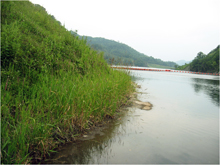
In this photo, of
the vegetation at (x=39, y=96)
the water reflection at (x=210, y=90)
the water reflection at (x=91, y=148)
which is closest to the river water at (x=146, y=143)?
the water reflection at (x=91, y=148)

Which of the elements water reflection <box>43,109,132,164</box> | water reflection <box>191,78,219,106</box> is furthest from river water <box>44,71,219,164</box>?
water reflection <box>191,78,219,106</box>

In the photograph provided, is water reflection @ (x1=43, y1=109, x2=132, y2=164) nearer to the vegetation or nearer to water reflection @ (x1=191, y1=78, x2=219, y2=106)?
the vegetation

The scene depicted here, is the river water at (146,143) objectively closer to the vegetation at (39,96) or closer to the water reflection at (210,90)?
the vegetation at (39,96)

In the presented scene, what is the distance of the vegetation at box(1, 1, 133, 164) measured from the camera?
9.48 feet

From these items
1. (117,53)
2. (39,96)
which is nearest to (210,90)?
(39,96)

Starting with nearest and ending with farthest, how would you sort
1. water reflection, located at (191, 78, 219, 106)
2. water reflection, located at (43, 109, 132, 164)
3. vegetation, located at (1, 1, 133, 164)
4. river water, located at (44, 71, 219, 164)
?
vegetation, located at (1, 1, 133, 164), water reflection, located at (43, 109, 132, 164), river water, located at (44, 71, 219, 164), water reflection, located at (191, 78, 219, 106)

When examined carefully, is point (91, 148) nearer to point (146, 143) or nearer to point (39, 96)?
point (146, 143)

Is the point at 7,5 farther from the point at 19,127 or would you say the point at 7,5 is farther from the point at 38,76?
the point at 19,127

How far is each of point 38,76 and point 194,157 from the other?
4.88m

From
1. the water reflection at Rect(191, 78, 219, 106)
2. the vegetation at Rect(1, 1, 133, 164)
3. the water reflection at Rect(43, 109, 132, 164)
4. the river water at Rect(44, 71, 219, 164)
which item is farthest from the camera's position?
the water reflection at Rect(191, 78, 219, 106)

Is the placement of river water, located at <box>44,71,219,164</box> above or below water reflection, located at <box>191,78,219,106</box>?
below

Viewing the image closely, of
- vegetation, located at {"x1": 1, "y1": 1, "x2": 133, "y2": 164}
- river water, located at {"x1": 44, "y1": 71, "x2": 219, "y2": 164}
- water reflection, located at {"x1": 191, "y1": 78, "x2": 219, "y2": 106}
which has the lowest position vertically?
river water, located at {"x1": 44, "y1": 71, "x2": 219, "y2": 164}

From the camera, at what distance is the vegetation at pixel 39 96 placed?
2889mm

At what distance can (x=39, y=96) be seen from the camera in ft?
12.7
